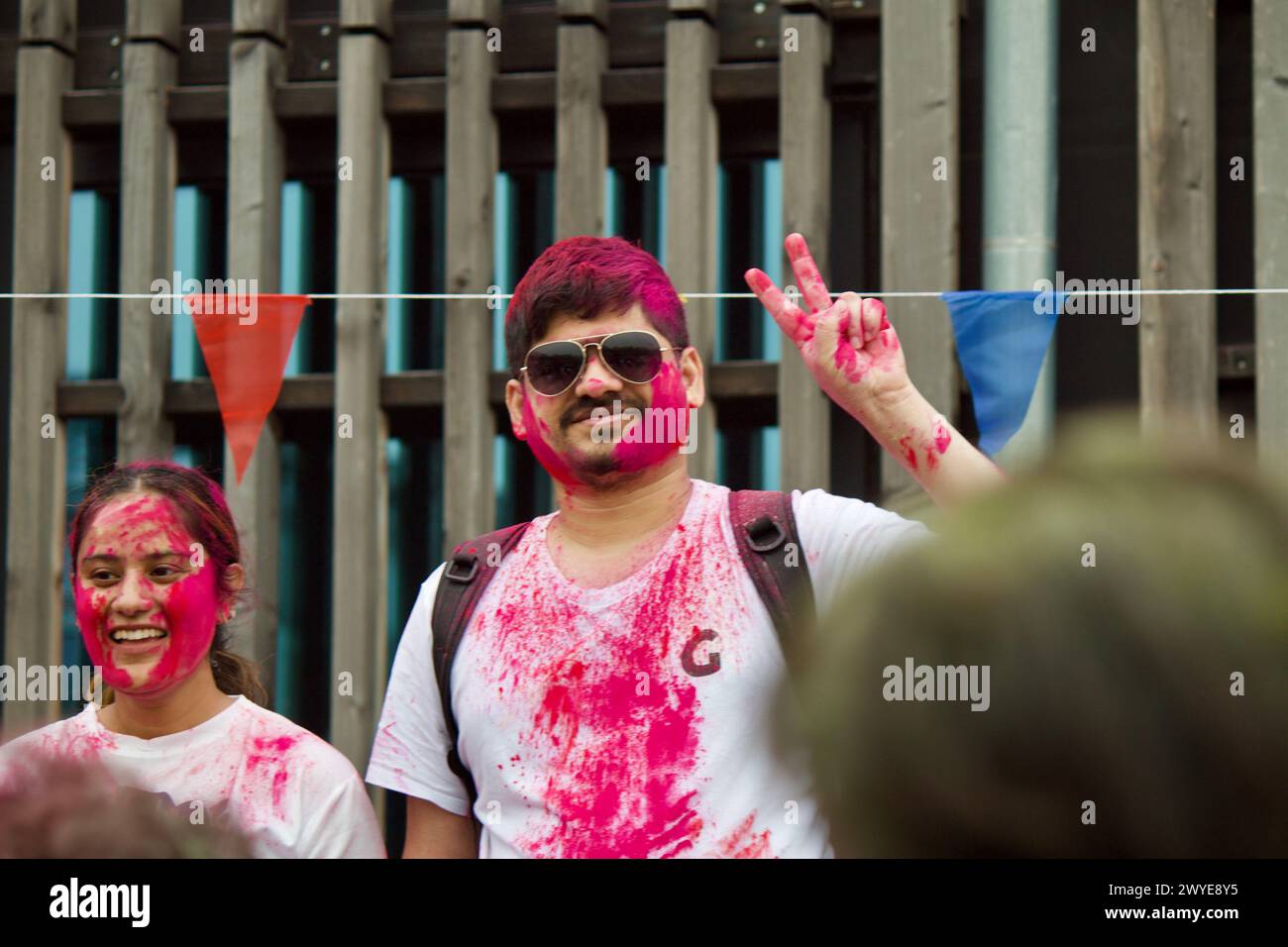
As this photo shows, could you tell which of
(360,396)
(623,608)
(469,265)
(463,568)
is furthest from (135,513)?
(469,265)

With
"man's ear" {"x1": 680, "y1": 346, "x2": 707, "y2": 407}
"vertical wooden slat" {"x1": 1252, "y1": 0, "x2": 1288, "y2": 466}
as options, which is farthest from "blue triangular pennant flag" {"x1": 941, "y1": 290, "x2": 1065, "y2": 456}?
"man's ear" {"x1": 680, "y1": 346, "x2": 707, "y2": 407}

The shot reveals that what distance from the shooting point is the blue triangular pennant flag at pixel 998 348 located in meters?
3.76

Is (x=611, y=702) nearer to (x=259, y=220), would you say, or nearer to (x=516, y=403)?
(x=516, y=403)

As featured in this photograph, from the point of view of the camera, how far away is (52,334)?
4488mm

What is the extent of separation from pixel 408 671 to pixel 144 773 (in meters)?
0.45

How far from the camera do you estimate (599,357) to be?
8.14ft

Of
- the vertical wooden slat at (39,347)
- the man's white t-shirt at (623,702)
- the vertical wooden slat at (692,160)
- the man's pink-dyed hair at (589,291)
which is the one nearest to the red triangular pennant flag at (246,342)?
the vertical wooden slat at (39,347)

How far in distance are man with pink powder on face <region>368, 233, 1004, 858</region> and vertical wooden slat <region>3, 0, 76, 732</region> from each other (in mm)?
2189

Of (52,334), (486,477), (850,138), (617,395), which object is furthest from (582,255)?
(52,334)

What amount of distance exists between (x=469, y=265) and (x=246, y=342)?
0.61 meters

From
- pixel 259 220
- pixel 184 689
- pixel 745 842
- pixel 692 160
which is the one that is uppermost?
pixel 692 160

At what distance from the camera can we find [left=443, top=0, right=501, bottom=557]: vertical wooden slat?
4.20 metres
